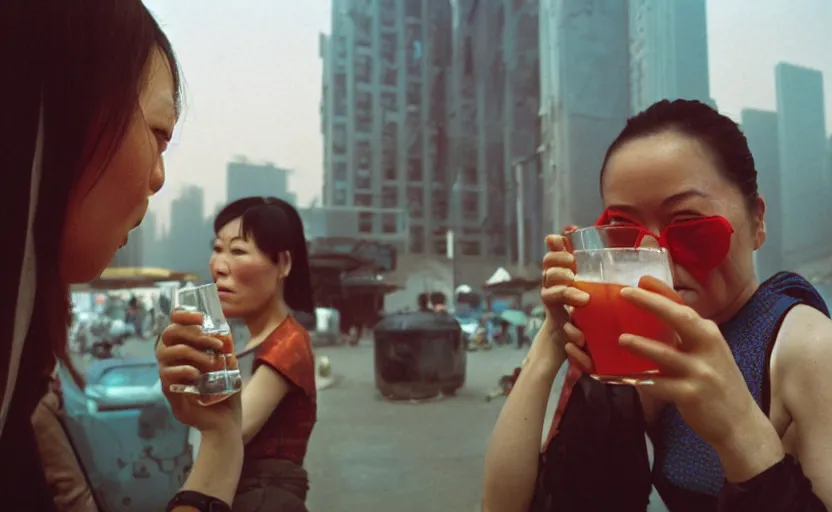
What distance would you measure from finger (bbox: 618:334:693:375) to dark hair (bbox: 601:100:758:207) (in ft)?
1.36

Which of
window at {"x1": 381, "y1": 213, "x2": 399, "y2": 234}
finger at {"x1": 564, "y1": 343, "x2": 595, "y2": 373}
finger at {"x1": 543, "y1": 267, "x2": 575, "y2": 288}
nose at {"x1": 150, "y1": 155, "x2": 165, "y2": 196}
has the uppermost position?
window at {"x1": 381, "y1": 213, "x2": 399, "y2": 234}

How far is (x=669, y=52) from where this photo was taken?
6.54ft

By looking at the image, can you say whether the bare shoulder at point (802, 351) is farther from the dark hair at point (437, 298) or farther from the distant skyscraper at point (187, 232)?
the distant skyscraper at point (187, 232)

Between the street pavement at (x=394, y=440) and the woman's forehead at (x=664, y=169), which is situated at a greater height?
the woman's forehead at (x=664, y=169)

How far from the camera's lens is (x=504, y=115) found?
2.40m

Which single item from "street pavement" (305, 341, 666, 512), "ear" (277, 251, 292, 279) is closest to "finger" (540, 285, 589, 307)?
"ear" (277, 251, 292, 279)

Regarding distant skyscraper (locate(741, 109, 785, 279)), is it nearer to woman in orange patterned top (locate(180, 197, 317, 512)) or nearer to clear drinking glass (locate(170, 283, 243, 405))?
woman in orange patterned top (locate(180, 197, 317, 512))

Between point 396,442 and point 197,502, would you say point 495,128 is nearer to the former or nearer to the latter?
point 396,442

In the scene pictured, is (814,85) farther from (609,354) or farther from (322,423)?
(322,423)

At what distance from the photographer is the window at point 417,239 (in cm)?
230

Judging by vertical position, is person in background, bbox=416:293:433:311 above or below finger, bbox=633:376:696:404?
above

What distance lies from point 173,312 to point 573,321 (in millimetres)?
695

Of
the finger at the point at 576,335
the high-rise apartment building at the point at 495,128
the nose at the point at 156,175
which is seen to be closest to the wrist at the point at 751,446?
the finger at the point at 576,335

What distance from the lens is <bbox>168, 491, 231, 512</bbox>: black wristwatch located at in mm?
1120
